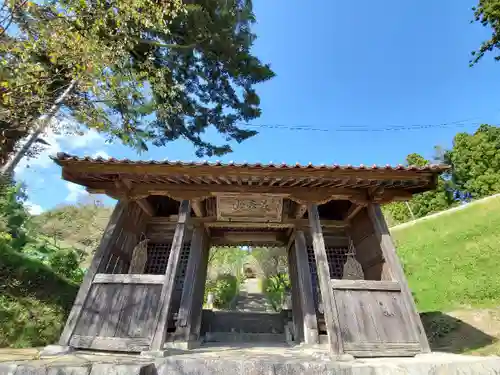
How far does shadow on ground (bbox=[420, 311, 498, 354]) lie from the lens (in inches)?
231

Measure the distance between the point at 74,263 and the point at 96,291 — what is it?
5825 mm

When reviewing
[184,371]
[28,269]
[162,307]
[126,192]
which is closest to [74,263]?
[28,269]

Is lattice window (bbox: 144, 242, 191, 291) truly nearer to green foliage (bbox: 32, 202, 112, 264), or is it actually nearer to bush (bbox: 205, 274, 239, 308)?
bush (bbox: 205, 274, 239, 308)

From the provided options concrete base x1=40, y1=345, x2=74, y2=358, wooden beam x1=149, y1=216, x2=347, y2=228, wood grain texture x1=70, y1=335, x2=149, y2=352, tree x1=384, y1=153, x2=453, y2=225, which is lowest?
concrete base x1=40, y1=345, x2=74, y2=358

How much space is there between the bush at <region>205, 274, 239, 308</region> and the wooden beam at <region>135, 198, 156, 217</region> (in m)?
10.3

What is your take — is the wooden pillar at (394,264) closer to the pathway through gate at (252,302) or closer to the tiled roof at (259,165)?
the tiled roof at (259,165)

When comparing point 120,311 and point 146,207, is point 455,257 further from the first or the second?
point 120,311

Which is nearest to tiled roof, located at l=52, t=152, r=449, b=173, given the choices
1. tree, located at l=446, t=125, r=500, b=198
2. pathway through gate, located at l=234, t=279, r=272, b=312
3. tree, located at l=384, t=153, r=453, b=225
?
pathway through gate, located at l=234, t=279, r=272, b=312

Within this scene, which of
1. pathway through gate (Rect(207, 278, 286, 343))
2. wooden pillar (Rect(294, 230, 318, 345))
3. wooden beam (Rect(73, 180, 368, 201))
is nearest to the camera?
wooden beam (Rect(73, 180, 368, 201))

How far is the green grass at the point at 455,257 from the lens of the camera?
9273 mm

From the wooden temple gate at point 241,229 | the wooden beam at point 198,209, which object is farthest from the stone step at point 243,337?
the wooden beam at point 198,209

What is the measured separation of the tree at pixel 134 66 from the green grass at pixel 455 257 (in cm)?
977

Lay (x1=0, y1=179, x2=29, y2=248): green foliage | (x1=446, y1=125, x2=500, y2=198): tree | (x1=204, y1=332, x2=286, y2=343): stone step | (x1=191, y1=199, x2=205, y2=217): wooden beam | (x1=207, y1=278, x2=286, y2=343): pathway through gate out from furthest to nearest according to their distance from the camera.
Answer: (x1=446, y1=125, x2=500, y2=198): tree → (x1=0, y1=179, x2=29, y2=248): green foliage → (x1=207, y1=278, x2=286, y2=343): pathway through gate → (x1=204, y1=332, x2=286, y2=343): stone step → (x1=191, y1=199, x2=205, y2=217): wooden beam

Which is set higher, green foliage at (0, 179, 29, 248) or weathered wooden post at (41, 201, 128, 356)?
green foliage at (0, 179, 29, 248)
